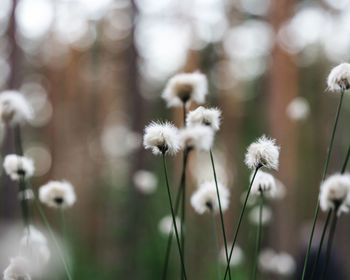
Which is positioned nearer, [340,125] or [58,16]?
[340,125]

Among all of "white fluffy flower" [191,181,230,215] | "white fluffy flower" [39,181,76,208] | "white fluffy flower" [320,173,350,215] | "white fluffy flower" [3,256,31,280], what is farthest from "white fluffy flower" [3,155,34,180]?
"white fluffy flower" [320,173,350,215]

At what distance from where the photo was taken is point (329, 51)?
10.2 m

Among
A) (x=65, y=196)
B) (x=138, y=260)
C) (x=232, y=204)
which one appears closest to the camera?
(x=65, y=196)

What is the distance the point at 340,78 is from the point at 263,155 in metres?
0.39

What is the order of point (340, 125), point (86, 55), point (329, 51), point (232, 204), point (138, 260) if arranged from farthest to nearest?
point (86, 55) < point (232, 204) < point (329, 51) < point (340, 125) < point (138, 260)

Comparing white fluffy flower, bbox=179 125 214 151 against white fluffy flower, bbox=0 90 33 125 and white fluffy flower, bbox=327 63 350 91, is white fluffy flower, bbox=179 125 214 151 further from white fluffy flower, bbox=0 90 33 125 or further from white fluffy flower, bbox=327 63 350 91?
white fluffy flower, bbox=0 90 33 125

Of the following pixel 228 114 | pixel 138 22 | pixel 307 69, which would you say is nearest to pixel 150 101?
pixel 228 114

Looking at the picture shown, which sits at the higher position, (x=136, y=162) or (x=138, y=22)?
(x=138, y=22)

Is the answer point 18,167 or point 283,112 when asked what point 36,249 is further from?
point 283,112

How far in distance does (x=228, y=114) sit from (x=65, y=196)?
468 inches

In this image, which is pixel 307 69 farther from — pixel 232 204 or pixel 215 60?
pixel 232 204

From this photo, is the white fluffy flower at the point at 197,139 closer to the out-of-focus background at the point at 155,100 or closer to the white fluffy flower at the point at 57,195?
the white fluffy flower at the point at 57,195

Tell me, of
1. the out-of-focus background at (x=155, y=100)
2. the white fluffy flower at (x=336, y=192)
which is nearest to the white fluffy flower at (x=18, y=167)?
the white fluffy flower at (x=336, y=192)

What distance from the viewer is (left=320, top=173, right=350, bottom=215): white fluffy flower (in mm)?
903
